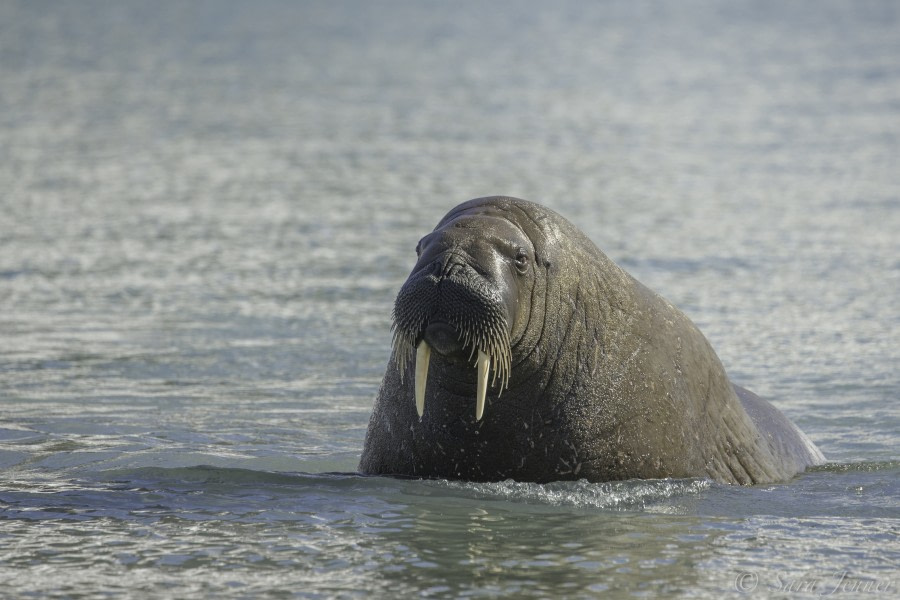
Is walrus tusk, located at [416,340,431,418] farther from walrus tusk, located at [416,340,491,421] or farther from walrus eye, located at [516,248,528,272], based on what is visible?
walrus eye, located at [516,248,528,272]

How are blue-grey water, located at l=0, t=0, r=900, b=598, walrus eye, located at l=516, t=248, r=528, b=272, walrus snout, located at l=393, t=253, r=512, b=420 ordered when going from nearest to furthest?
walrus snout, located at l=393, t=253, r=512, b=420 < blue-grey water, located at l=0, t=0, r=900, b=598 < walrus eye, located at l=516, t=248, r=528, b=272

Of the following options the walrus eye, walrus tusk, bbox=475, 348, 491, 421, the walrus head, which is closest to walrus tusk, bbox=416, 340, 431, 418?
the walrus head

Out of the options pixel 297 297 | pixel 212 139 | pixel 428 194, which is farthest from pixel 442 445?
pixel 212 139

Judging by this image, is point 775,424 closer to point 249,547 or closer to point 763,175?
point 249,547

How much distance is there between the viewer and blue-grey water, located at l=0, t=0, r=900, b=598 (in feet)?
22.8

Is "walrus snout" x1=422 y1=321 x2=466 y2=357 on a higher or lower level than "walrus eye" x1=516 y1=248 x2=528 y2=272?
lower

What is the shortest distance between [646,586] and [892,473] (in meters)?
3.16

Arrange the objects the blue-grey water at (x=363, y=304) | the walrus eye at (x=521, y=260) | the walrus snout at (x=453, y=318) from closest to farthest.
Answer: the walrus snout at (x=453, y=318) → the blue-grey water at (x=363, y=304) → the walrus eye at (x=521, y=260)

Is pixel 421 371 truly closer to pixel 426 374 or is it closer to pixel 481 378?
pixel 426 374

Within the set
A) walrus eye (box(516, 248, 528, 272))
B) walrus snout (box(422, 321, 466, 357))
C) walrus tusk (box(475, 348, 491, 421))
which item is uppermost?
walrus eye (box(516, 248, 528, 272))

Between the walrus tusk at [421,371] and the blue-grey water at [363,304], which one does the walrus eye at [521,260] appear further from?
the blue-grey water at [363,304]

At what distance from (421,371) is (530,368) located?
0.68 metres

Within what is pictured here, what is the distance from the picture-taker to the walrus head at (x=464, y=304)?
22.4 feet

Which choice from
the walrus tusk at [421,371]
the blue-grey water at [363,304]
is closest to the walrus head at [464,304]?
the walrus tusk at [421,371]
